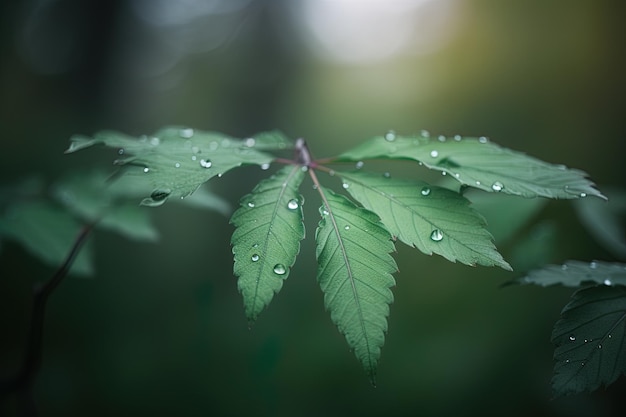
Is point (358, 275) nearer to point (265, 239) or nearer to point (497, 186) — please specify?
point (265, 239)

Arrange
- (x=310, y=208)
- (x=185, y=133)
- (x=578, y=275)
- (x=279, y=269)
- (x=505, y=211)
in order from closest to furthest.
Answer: (x=279, y=269) → (x=578, y=275) → (x=185, y=133) → (x=505, y=211) → (x=310, y=208)

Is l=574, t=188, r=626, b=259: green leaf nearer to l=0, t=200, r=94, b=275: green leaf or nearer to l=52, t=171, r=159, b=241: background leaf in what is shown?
l=52, t=171, r=159, b=241: background leaf

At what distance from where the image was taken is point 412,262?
2828 mm

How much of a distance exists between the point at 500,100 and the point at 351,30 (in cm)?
380

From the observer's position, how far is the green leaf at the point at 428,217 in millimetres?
694

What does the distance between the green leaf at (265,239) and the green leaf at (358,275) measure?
5 centimetres

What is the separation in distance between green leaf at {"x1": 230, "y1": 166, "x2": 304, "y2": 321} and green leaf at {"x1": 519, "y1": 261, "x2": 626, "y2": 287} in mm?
461

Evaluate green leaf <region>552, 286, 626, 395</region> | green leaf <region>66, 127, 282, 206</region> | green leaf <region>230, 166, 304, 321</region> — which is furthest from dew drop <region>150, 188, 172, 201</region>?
green leaf <region>552, 286, 626, 395</region>

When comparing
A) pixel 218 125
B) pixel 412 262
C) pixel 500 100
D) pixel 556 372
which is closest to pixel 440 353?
pixel 412 262

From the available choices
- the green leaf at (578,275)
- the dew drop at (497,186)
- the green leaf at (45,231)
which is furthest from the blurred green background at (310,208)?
the green leaf at (45,231)

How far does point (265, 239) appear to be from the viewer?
70cm

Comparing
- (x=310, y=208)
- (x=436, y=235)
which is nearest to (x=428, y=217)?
(x=436, y=235)

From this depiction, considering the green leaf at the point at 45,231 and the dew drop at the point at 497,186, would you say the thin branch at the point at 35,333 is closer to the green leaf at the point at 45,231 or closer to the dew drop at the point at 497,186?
the green leaf at the point at 45,231

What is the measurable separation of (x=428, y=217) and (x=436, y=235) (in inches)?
1.6
